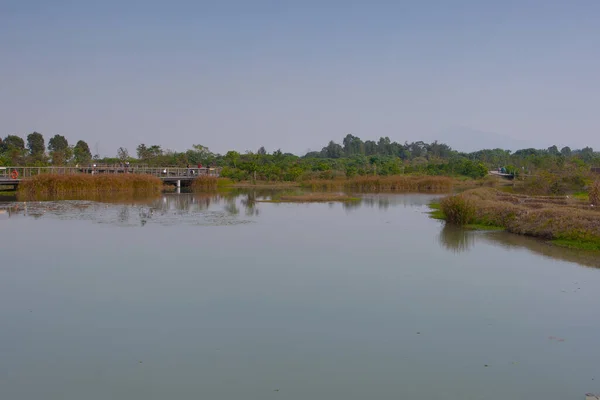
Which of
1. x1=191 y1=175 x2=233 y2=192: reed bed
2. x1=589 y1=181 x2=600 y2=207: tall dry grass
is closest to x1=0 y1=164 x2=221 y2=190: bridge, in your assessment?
x1=191 y1=175 x2=233 y2=192: reed bed

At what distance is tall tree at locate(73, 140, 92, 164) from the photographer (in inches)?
1950

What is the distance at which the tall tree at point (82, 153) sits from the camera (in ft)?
163

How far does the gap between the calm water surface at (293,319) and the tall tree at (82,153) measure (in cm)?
3717

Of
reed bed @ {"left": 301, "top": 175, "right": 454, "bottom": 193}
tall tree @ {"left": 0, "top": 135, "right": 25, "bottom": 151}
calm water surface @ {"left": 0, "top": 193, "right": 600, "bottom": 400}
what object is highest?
tall tree @ {"left": 0, "top": 135, "right": 25, "bottom": 151}

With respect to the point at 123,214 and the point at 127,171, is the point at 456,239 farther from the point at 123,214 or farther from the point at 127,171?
the point at 127,171

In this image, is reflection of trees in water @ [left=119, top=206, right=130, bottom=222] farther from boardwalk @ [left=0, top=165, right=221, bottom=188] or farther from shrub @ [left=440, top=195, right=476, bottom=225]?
boardwalk @ [left=0, top=165, right=221, bottom=188]

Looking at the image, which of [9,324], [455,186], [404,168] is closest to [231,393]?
[9,324]

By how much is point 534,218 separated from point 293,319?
9668 mm

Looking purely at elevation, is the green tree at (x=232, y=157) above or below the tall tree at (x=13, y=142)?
below

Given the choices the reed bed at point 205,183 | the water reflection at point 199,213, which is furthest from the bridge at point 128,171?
the water reflection at point 199,213

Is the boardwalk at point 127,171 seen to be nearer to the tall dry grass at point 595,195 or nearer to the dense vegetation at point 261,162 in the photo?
the dense vegetation at point 261,162

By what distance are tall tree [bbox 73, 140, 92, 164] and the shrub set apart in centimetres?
3770

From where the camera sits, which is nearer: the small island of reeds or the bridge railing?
the small island of reeds

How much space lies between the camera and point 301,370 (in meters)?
5.87
